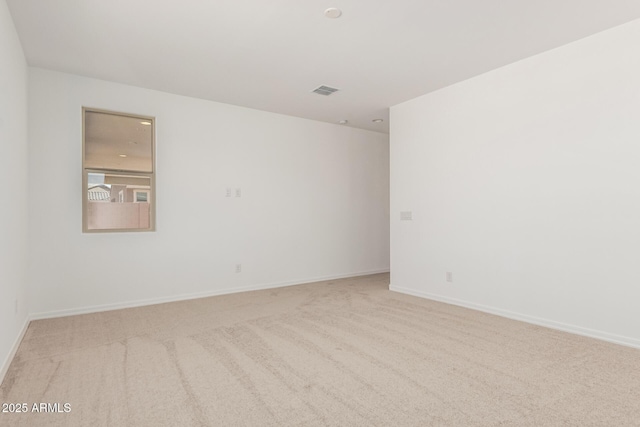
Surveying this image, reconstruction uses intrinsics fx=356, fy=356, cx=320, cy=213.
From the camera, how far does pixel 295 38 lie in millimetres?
3260

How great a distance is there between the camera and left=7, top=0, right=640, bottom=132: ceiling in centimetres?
279

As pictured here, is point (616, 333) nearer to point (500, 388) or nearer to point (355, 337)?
point (500, 388)

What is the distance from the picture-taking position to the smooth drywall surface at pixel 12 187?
250cm

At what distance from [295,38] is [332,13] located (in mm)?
521

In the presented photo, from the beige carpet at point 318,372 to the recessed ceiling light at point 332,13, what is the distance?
106 inches

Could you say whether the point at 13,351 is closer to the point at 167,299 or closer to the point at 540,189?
the point at 167,299

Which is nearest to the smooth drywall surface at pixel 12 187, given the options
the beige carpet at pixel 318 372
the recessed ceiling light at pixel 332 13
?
the beige carpet at pixel 318 372

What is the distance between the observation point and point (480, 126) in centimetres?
414

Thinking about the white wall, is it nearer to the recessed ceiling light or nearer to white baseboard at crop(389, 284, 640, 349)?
white baseboard at crop(389, 284, 640, 349)

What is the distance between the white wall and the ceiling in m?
0.30

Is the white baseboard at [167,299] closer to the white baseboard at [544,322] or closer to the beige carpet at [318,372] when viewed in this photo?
the beige carpet at [318,372]

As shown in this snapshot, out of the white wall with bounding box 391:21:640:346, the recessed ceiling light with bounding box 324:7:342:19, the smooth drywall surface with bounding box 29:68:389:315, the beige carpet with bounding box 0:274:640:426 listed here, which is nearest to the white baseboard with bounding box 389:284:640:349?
the white wall with bounding box 391:21:640:346

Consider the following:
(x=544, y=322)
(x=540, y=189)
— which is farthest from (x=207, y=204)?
(x=544, y=322)

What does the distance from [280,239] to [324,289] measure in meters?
1.05
